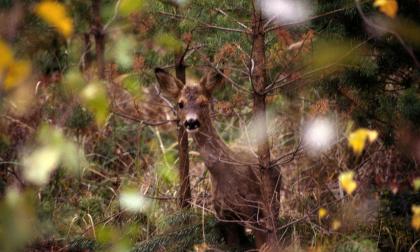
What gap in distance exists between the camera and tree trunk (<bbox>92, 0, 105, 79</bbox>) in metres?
9.24

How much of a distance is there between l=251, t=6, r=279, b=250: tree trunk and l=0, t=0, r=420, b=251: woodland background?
12 cm

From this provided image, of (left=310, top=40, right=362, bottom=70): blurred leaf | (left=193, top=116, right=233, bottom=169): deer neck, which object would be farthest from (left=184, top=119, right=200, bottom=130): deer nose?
(left=310, top=40, right=362, bottom=70): blurred leaf

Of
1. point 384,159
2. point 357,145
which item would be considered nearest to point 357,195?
point 384,159

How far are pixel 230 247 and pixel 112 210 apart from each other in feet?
4.40

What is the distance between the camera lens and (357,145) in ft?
11.4

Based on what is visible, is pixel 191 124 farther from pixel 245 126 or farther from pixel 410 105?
pixel 410 105

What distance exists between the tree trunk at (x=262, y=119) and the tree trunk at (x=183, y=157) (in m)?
1.16

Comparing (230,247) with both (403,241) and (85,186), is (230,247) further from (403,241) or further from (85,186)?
(85,186)

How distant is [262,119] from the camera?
541cm

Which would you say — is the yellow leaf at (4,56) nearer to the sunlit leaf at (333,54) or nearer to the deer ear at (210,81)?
the sunlit leaf at (333,54)

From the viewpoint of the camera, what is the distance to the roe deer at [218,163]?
6.12 meters

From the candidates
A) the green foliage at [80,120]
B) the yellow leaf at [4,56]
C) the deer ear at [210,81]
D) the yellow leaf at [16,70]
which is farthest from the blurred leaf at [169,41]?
the yellow leaf at [4,56]

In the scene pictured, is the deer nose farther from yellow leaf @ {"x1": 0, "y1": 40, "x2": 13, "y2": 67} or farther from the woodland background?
yellow leaf @ {"x1": 0, "y1": 40, "x2": 13, "y2": 67}

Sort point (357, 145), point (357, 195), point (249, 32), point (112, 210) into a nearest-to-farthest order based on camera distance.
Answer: point (357, 145) → point (249, 32) → point (112, 210) → point (357, 195)
